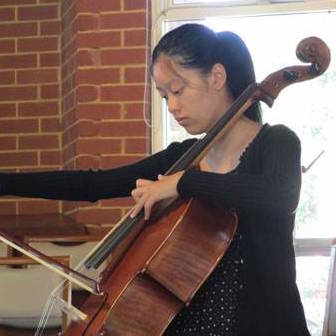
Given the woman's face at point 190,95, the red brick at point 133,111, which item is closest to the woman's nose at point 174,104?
the woman's face at point 190,95

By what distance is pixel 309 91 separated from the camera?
2611mm

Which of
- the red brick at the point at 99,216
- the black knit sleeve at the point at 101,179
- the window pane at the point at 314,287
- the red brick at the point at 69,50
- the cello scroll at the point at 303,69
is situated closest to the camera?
the cello scroll at the point at 303,69

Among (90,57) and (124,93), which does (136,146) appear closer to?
(124,93)

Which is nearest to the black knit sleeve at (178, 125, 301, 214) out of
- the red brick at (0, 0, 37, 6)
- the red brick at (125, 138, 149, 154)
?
the red brick at (125, 138, 149, 154)

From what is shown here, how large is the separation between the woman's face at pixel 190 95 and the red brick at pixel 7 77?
5.88 feet

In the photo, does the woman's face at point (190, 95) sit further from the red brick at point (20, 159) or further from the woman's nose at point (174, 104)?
the red brick at point (20, 159)

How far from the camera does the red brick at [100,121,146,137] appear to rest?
8.67 feet

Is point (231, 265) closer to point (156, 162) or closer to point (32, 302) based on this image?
point (156, 162)

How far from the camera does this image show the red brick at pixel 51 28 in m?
3.00

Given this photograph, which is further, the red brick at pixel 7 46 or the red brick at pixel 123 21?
the red brick at pixel 7 46

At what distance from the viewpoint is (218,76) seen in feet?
4.40

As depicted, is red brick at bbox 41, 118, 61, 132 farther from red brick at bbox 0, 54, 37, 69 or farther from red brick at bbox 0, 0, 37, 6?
red brick at bbox 0, 0, 37, 6

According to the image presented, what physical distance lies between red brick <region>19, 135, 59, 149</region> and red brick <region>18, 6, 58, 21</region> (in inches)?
19.7

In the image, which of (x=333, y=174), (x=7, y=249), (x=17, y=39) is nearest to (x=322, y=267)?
(x=333, y=174)
